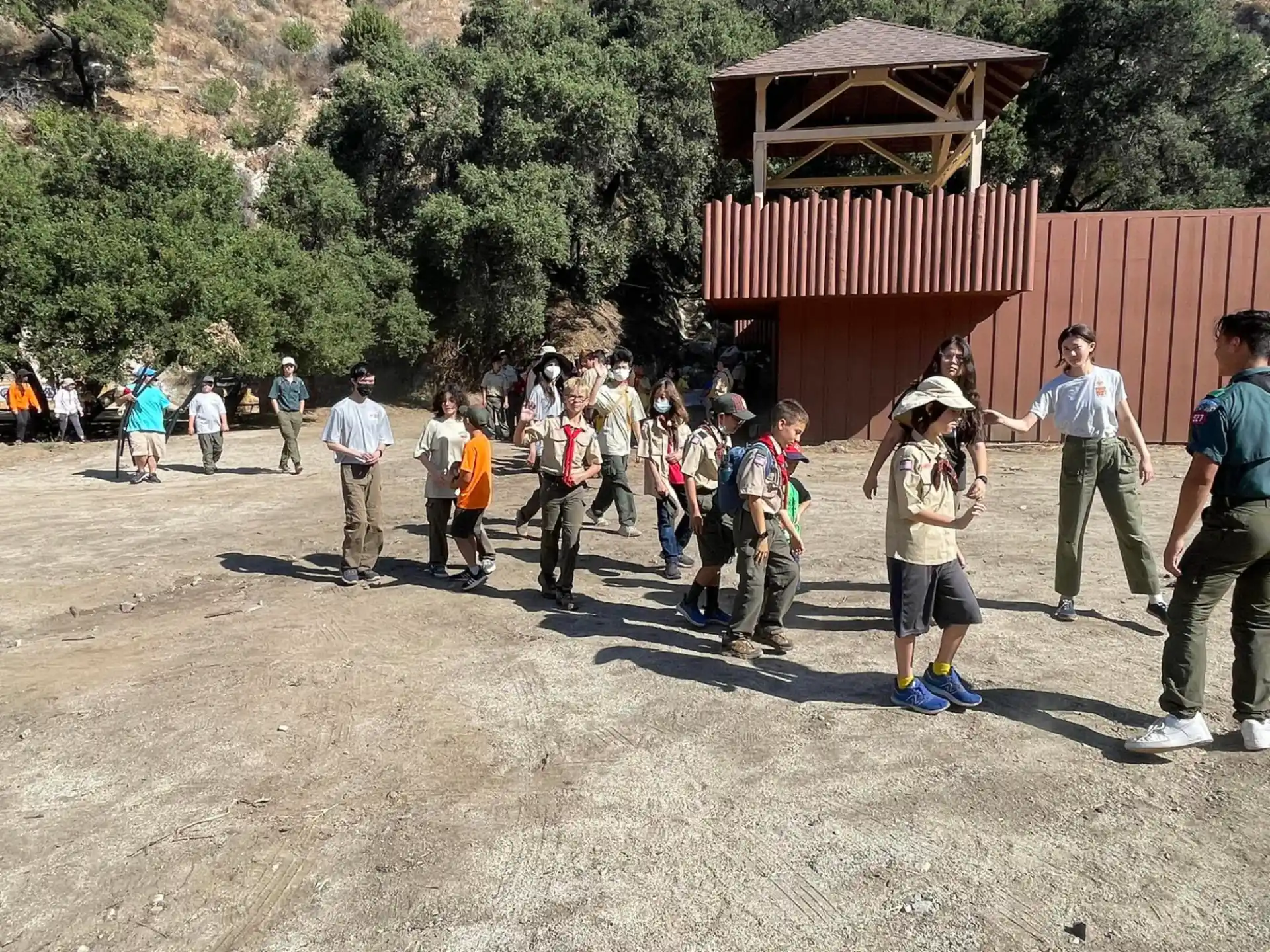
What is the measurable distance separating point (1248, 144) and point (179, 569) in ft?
105

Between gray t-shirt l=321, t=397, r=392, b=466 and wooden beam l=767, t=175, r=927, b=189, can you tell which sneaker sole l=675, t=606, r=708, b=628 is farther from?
wooden beam l=767, t=175, r=927, b=189

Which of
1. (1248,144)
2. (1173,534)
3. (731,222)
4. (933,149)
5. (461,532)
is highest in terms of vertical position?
(1248,144)

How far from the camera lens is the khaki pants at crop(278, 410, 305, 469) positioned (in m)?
12.8

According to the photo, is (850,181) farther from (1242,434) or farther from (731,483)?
(1242,434)

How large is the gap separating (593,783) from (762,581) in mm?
1635

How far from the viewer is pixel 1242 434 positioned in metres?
3.38

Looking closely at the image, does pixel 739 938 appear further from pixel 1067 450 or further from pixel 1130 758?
pixel 1067 450

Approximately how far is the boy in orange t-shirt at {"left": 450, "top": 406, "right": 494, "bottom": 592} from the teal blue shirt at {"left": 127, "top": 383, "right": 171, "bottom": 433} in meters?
7.91

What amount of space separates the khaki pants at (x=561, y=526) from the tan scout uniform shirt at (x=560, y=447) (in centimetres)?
9

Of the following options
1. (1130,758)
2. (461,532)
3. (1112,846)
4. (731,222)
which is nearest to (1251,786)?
(1130,758)

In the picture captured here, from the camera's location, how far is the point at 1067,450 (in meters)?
5.36

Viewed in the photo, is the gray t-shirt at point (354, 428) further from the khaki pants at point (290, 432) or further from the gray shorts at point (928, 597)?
the khaki pants at point (290, 432)

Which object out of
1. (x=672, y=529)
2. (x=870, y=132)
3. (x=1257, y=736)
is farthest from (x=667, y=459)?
(x=870, y=132)

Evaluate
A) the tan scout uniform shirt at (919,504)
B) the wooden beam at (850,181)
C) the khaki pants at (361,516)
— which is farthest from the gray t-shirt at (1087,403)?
the wooden beam at (850,181)
